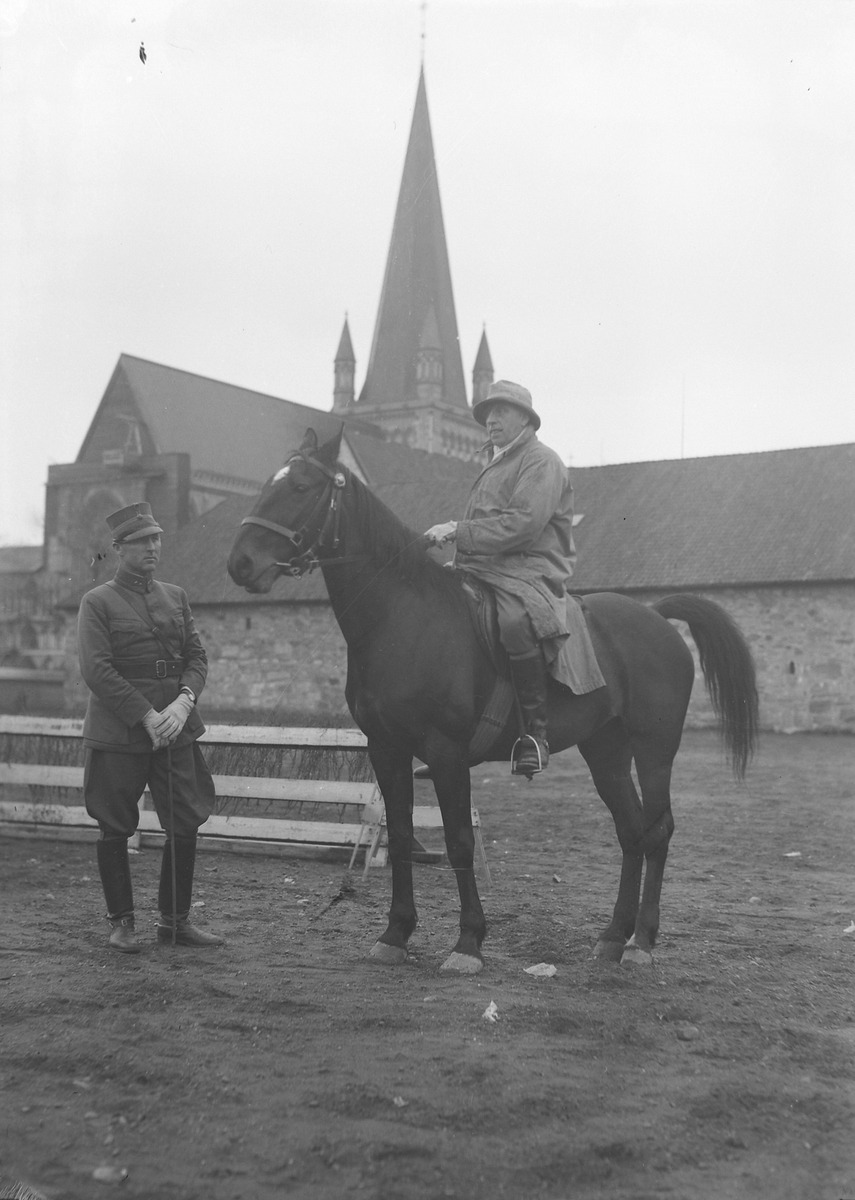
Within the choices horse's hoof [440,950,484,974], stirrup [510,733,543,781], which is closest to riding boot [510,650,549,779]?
stirrup [510,733,543,781]

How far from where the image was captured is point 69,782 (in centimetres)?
1010

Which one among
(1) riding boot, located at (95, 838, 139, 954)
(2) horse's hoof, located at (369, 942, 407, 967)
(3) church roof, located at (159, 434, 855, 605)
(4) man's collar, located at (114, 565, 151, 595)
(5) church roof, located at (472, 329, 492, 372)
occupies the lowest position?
(2) horse's hoof, located at (369, 942, 407, 967)

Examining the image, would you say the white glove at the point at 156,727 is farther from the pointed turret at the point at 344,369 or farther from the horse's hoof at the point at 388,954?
A: the pointed turret at the point at 344,369

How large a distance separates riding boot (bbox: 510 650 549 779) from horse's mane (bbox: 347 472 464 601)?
465 millimetres

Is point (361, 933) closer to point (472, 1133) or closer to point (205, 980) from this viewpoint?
point (205, 980)

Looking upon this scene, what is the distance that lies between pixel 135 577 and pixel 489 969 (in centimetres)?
261

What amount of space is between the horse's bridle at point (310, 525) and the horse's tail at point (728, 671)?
216 cm

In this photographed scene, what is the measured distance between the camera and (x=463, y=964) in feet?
18.7

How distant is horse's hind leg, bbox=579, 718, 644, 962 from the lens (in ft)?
20.6

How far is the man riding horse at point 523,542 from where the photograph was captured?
5.87 meters

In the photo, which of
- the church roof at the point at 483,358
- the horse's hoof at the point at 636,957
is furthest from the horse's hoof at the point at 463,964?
the church roof at the point at 483,358

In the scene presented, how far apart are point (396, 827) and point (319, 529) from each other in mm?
1484

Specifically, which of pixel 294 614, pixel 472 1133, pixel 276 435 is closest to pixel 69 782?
pixel 472 1133

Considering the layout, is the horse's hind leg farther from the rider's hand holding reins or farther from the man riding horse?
the rider's hand holding reins
